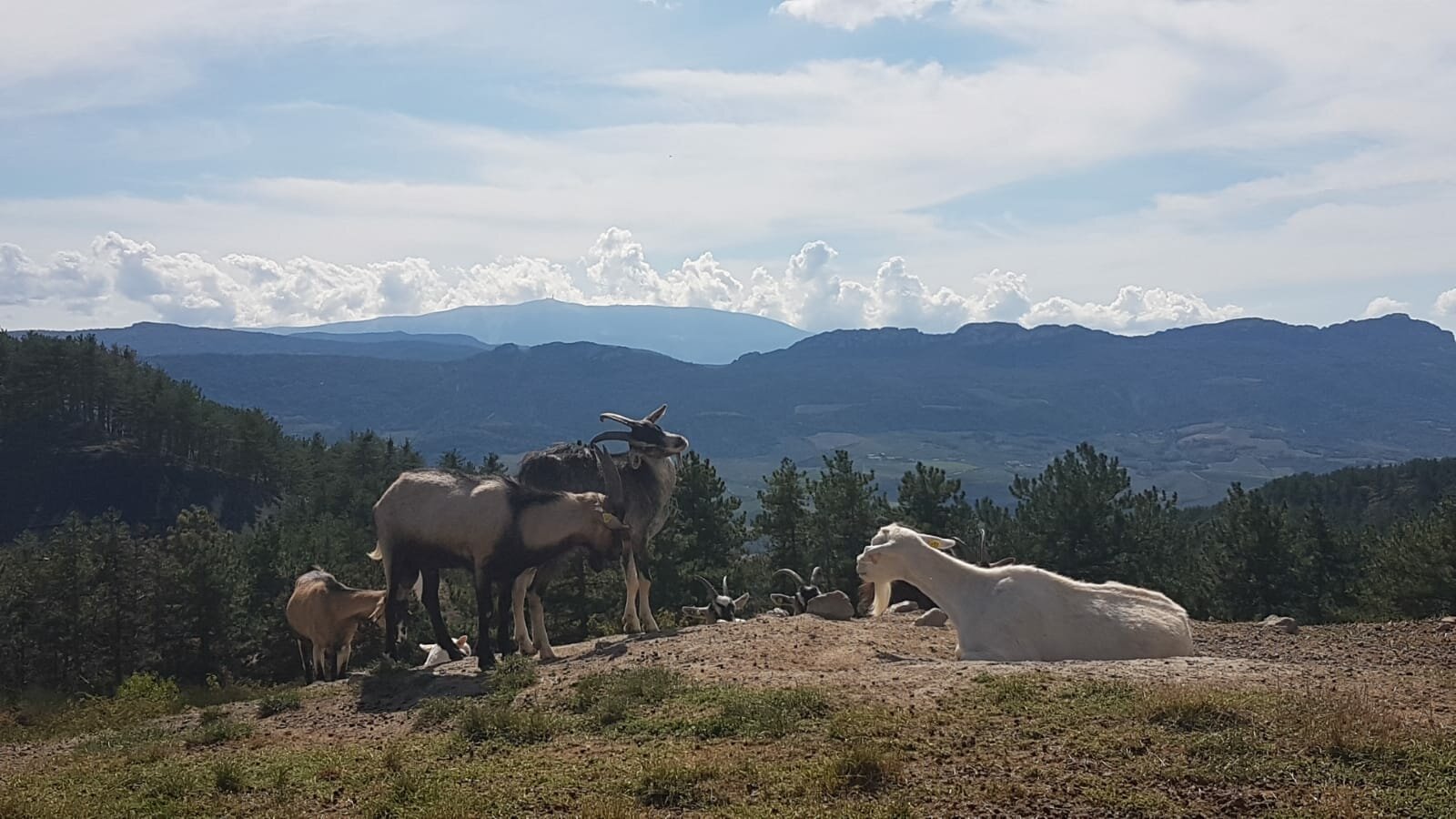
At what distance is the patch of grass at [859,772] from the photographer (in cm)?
724

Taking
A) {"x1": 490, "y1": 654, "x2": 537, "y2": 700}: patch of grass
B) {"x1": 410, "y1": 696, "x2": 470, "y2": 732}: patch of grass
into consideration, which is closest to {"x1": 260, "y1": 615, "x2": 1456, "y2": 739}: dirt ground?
{"x1": 490, "y1": 654, "x2": 537, "y2": 700}: patch of grass

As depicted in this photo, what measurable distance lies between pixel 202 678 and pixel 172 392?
77.5 metres

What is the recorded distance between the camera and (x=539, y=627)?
15.3 m

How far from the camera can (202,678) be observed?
37.6 meters

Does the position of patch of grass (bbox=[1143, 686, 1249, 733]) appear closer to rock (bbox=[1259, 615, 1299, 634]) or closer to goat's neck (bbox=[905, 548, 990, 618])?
goat's neck (bbox=[905, 548, 990, 618])

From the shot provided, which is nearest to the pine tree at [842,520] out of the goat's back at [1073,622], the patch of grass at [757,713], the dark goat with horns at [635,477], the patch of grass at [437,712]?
the dark goat with horns at [635,477]

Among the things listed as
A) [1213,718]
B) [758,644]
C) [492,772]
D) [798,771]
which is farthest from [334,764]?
[1213,718]

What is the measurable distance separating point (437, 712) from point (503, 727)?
1.82 m

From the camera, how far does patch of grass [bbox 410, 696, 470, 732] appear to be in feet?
35.8

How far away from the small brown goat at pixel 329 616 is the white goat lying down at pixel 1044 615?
33.9 ft

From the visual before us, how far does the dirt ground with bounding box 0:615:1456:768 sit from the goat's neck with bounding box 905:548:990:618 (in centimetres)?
74

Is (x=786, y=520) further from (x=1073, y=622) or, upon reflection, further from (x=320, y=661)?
(x=1073, y=622)

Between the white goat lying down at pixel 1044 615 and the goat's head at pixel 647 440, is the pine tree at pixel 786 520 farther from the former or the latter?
the white goat lying down at pixel 1044 615

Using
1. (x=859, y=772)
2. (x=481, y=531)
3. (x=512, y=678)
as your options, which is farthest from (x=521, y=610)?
(x=859, y=772)
